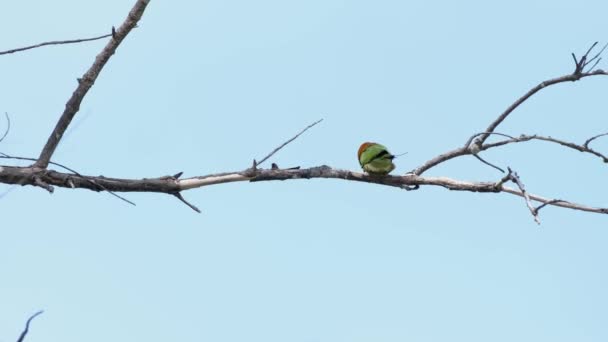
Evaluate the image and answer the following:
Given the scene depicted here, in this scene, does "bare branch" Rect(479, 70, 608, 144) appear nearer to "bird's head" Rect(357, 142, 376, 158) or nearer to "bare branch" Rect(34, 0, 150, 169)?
"bird's head" Rect(357, 142, 376, 158)

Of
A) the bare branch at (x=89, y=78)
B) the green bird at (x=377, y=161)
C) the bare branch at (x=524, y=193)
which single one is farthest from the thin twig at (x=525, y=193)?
the bare branch at (x=89, y=78)

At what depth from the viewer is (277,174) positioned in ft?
15.9

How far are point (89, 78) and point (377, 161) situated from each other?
6.32 feet

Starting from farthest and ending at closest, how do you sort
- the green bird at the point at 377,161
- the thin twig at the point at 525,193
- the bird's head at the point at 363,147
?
the bird's head at the point at 363,147, the green bird at the point at 377,161, the thin twig at the point at 525,193

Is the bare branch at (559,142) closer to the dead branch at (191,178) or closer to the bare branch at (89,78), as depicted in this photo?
the dead branch at (191,178)

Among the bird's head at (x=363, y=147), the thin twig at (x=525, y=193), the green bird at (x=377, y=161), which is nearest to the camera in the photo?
the thin twig at (x=525, y=193)

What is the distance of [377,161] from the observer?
523 centimetres

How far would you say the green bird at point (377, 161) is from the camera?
523 centimetres

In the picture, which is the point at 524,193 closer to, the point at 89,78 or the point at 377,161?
the point at 377,161

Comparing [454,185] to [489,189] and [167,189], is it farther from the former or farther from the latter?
[167,189]

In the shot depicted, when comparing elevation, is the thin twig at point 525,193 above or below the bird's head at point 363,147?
below

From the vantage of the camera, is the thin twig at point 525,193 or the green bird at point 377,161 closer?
the thin twig at point 525,193

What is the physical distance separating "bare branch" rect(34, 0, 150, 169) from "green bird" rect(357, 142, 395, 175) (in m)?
1.78

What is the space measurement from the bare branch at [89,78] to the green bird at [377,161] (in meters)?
1.78
